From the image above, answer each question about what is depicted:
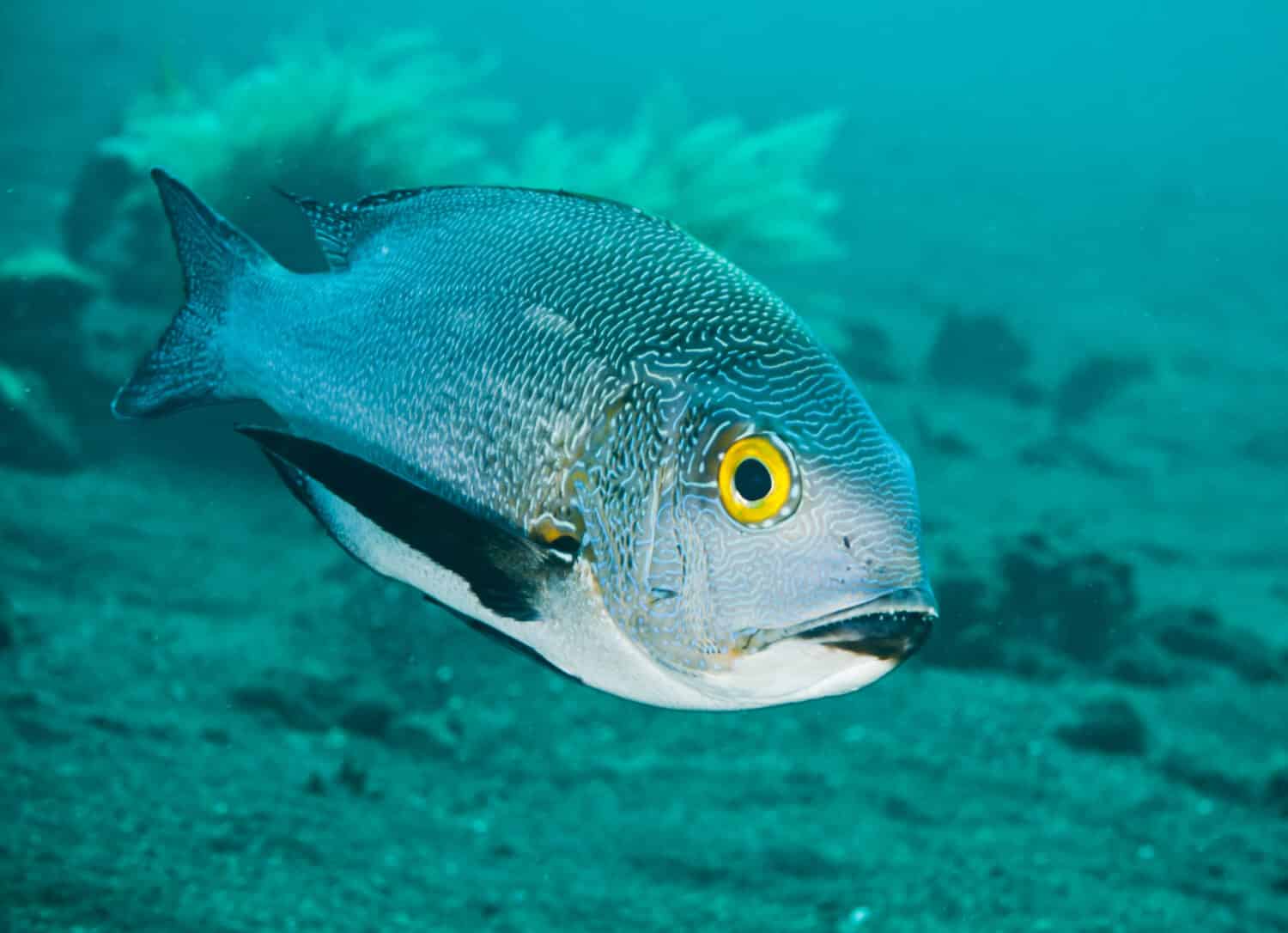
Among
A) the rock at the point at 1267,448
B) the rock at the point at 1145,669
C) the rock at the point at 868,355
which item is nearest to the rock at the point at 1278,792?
the rock at the point at 1145,669

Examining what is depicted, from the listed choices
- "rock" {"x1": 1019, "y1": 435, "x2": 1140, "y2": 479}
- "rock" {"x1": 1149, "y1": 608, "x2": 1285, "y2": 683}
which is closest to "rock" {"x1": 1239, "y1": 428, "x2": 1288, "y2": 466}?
"rock" {"x1": 1019, "y1": 435, "x2": 1140, "y2": 479}

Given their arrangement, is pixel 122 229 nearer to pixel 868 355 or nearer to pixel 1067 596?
pixel 868 355

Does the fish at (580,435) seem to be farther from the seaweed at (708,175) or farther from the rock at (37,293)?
the seaweed at (708,175)

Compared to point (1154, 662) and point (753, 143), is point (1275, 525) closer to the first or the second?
point (1154, 662)

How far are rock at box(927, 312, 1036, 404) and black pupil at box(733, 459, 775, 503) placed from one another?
15361 millimetres

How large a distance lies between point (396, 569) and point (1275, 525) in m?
12.7

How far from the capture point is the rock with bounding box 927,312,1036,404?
16.0 m

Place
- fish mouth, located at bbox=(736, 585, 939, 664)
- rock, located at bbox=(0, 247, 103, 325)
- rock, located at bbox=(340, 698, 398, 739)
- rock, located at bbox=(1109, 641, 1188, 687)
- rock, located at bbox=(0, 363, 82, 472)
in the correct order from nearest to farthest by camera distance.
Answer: fish mouth, located at bbox=(736, 585, 939, 664)
rock, located at bbox=(340, 698, 398, 739)
rock, located at bbox=(1109, 641, 1188, 687)
rock, located at bbox=(0, 363, 82, 472)
rock, located at bbox=(0, 247, 103, 325)

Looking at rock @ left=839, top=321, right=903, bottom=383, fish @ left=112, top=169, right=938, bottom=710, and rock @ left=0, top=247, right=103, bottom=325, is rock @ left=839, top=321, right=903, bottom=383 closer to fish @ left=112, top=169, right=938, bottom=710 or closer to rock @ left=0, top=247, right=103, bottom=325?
rock @ left=0, top=247, right=103, bottom=325

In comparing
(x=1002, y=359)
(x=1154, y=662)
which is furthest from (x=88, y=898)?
(x=1002, y=359)

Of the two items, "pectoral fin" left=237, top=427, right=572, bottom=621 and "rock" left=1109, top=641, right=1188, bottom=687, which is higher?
"rock" left=1109, top=641, right=1188, bottom=687

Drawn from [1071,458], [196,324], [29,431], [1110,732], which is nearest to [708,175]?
[1071,458]

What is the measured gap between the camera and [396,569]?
5.90 ft

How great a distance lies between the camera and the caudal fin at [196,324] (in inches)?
81.4
